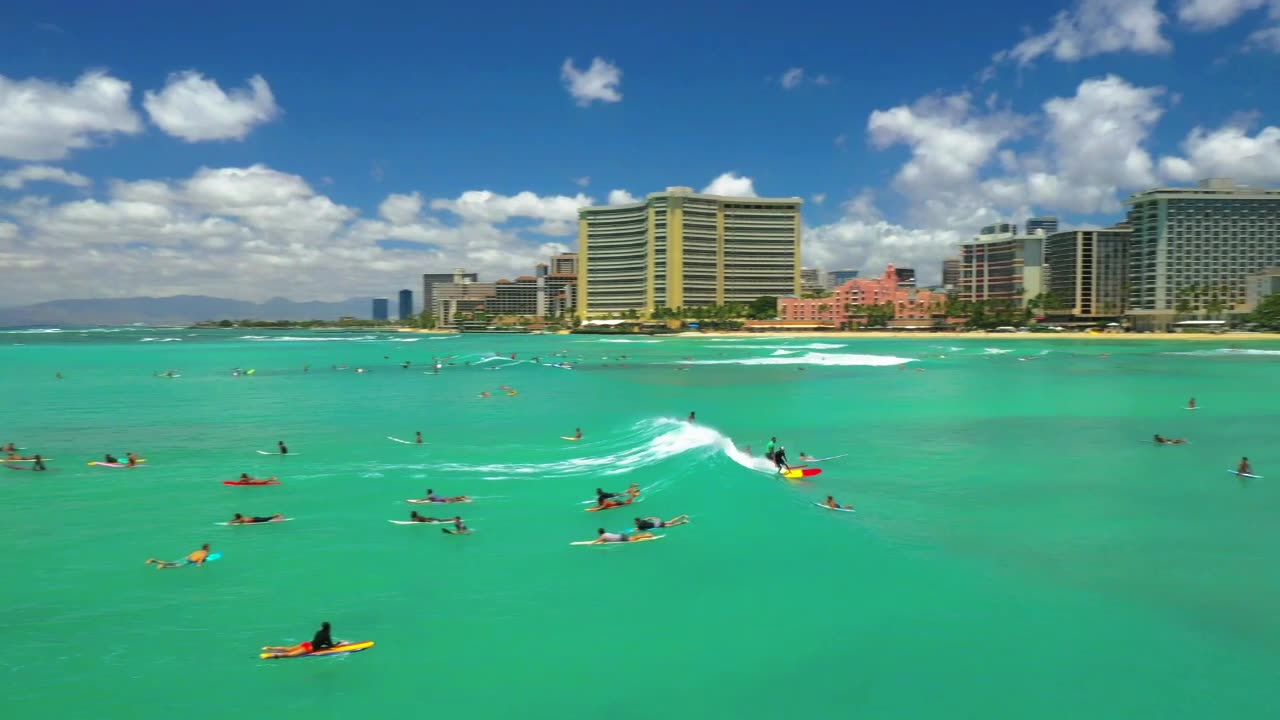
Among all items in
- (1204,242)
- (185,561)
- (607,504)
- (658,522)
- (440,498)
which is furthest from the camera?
(1204,242)

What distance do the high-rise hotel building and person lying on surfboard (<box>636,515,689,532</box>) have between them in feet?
678

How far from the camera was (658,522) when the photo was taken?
24953 mm

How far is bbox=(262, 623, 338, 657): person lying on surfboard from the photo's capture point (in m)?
16.0

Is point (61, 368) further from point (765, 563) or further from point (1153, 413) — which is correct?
point (1153, 413)

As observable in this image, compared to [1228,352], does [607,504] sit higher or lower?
lower

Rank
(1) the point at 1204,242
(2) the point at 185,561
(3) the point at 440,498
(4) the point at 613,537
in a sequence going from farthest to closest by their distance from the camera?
(1) the point at 1204,242, (3) the point at 440,498, (4) the point at 613,537, (2) the point at 185,561

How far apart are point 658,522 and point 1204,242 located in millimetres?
222435

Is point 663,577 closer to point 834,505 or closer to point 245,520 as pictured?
point 834,505

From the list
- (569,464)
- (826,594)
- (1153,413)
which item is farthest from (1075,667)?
(1153,413)

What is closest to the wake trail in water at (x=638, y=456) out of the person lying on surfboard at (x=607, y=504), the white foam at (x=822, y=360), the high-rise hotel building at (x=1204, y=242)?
the person lying on surfboard at (x=607, y=504)

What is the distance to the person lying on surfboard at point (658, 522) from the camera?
24281mm

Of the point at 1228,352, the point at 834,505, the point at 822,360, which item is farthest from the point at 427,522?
the point at 1228,352

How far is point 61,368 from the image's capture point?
101500mm

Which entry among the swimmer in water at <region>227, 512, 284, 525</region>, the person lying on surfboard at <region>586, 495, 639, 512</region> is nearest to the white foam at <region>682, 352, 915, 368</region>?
the person lying on surfboard at <region>586, 495, 639, 512</region>
